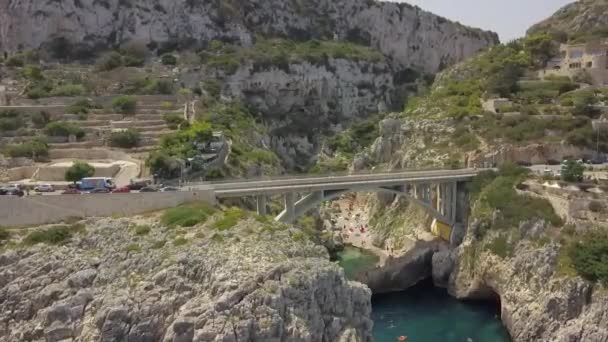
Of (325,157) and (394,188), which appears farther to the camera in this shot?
(325,157)

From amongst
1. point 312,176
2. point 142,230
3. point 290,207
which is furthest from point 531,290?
point 142,230

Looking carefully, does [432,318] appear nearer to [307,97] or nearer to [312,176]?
[312,176]

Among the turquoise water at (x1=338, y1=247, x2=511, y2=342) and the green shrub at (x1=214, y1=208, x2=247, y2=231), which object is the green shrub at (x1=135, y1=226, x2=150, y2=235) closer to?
the green shrub at (x1=214, y1=208, x2=247, y2=231)

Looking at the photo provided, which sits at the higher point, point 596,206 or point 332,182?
point 332,182

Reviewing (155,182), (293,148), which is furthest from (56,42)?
(155,182)

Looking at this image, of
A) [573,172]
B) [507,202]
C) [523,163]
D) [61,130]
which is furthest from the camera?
[523,163]

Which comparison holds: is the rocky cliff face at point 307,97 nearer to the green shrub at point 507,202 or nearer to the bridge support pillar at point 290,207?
the green shrub at point 507,202

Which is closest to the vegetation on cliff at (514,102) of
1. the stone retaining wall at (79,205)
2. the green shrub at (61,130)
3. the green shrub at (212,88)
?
the green shrub at (212,88)

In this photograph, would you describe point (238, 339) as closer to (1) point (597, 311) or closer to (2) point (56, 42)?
(1) point (597, 311)
